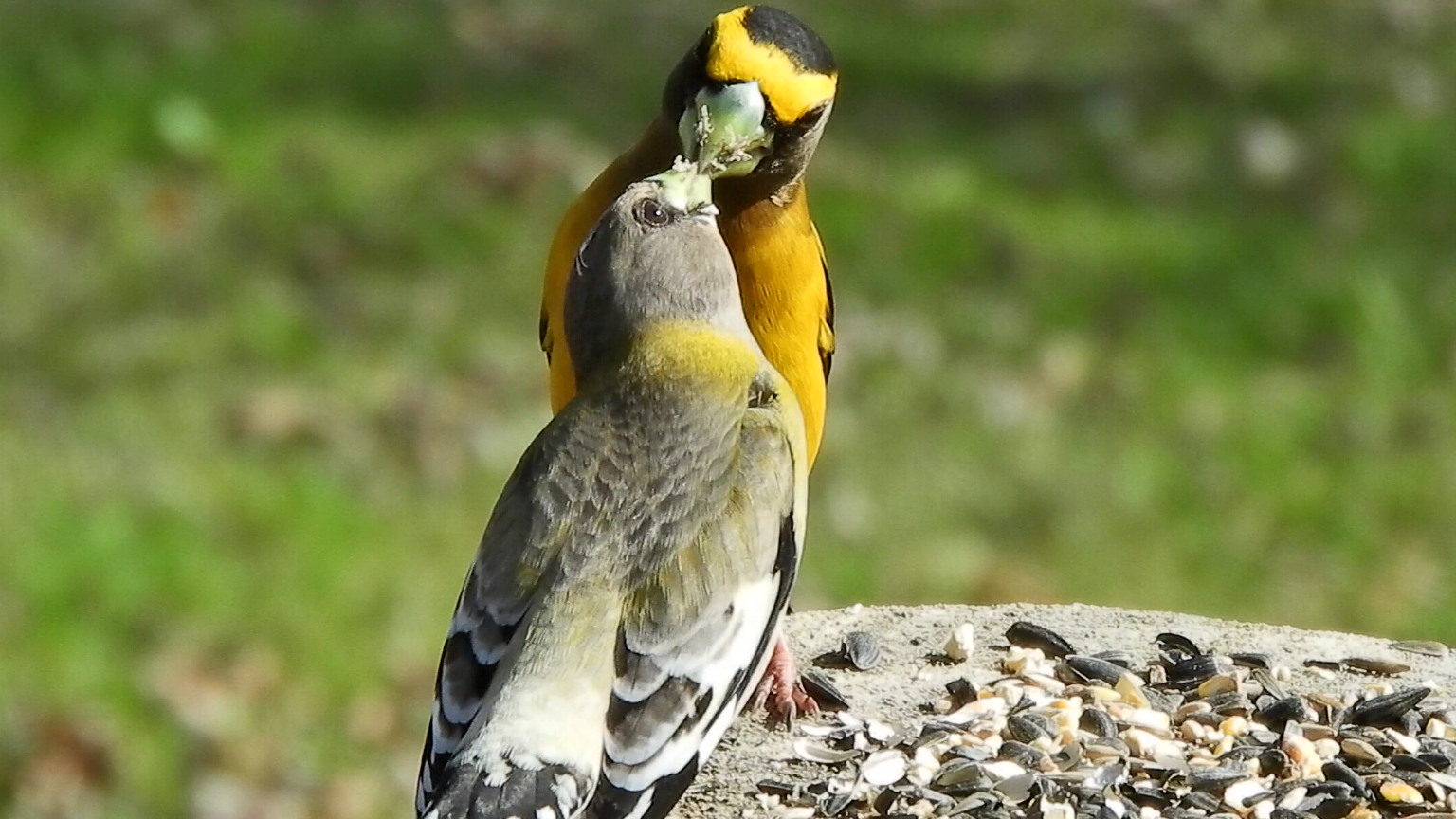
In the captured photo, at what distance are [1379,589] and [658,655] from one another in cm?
383

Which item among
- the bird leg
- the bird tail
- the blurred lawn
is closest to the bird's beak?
the bird leg

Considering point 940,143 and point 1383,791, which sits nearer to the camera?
point 1383,791

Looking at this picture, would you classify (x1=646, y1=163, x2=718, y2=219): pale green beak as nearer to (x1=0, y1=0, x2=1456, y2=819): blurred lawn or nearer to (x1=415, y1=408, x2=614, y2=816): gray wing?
A: (x1=415, y1=408, x2=614, y2=816): gray wing

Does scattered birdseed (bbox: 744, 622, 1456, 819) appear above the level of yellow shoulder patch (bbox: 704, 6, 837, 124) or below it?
below

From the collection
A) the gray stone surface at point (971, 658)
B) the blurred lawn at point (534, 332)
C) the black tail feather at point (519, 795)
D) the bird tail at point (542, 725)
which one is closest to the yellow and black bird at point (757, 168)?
the gray stone surface at point (971, 658)

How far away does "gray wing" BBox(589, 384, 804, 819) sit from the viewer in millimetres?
3080

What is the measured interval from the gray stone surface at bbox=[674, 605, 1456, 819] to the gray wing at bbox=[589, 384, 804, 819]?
29 centimetres

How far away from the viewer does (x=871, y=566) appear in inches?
256

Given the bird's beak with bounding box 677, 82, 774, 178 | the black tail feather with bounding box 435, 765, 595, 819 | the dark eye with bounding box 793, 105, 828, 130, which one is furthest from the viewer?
the dark eye with bounding box 793, 105, 828, 130

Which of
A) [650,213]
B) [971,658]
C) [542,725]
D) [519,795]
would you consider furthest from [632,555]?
[971,658]

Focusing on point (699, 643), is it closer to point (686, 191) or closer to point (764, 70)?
point (686, 191)

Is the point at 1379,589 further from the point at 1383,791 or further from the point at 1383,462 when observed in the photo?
the point at 1383,791

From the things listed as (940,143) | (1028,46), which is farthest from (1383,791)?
(1028,46)

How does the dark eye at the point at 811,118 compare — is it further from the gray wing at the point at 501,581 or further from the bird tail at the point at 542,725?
the bird tail at the point at 542,725
